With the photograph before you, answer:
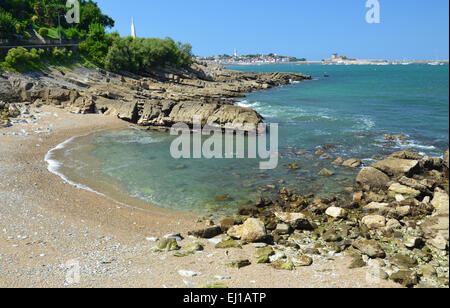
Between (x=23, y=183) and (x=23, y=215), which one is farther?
(x=23, y=183)

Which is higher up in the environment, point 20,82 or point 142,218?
point 20,82

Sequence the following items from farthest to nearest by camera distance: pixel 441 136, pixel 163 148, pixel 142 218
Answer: pixel 441 136, pixel 163 148, pixel 142 218

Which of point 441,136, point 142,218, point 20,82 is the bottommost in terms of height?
point 142,218

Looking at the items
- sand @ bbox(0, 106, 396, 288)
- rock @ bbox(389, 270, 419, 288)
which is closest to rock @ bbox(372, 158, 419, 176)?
sand @ bbox(0, 106, 396, 288)

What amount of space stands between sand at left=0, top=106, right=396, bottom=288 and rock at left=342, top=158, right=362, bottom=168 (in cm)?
1324

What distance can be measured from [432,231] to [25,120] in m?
37.5

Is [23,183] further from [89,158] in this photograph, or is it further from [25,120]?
[25,120]

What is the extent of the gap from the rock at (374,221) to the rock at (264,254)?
17.1 ft

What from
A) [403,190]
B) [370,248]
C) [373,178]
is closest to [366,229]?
[370,248]

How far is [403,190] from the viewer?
19109mm

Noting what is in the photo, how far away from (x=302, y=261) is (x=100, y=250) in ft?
25.8

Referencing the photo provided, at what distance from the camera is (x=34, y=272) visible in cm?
1152
